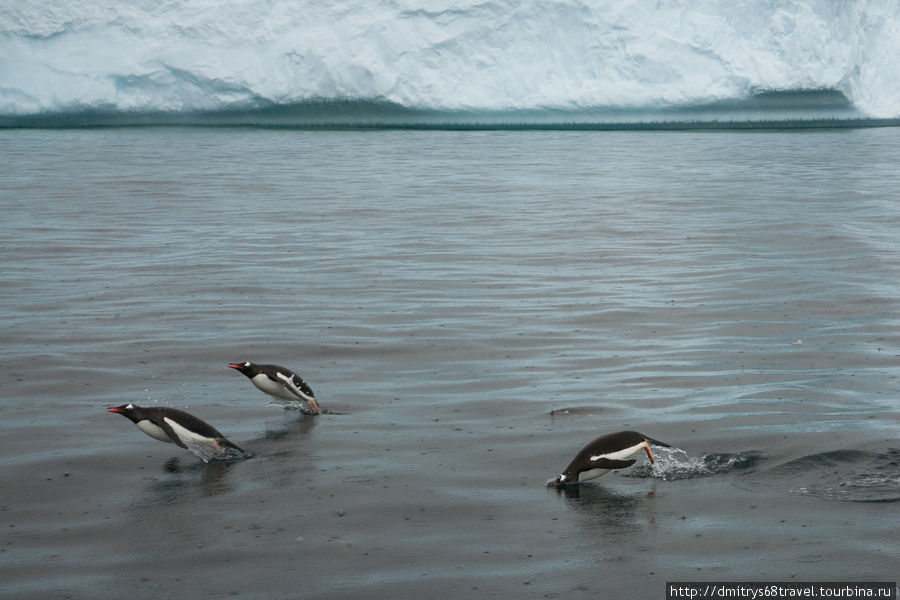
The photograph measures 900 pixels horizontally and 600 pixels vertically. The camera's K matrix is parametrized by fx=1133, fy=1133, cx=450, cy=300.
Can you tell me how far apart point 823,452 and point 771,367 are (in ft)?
6.84

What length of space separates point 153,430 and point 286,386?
40.6 inches

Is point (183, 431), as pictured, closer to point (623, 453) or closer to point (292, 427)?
point (292, 427)

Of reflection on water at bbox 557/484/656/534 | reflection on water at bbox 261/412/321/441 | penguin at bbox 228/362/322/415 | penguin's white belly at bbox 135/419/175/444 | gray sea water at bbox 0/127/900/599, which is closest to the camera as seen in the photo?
gray sea water at bbox 0/127/900/599

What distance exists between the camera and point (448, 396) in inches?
293

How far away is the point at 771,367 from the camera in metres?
8.13

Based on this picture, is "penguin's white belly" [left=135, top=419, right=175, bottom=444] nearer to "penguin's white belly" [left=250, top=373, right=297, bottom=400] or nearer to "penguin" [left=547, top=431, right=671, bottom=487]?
"penguin's white belly" [left=250, top=373, right=297, bottom=400]

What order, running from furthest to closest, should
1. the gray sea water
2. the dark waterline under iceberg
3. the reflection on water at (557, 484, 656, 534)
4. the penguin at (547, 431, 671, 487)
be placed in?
the dark waterline under iceberg < the penguin at (547, 431, 671, 487) < the reflection on water at (557, 484, 656, 534) < the gray sea water

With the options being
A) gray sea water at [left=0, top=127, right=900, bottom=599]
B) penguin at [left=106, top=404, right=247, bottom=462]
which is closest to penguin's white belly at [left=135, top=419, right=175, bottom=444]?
penguin at [left=106, top=404, right=247, bottom=462]

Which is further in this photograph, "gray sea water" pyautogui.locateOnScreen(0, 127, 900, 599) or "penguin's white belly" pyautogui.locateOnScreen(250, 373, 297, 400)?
"penguin's white belly" pyautogui.locateOnScreen(250, 373, 297, 400)

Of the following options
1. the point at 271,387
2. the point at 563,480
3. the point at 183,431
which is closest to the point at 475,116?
the point at 271,387

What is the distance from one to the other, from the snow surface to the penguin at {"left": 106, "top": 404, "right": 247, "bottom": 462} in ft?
94.0

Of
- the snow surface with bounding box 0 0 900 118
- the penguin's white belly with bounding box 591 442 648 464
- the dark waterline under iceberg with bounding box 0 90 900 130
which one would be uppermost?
the snow surface with bounding box 0 0 900 118

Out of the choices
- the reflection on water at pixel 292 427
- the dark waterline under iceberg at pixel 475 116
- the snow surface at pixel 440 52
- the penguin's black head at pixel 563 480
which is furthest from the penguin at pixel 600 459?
the dark waterline under iceberg at pixel 475 116

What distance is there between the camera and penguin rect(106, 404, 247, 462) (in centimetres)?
598
